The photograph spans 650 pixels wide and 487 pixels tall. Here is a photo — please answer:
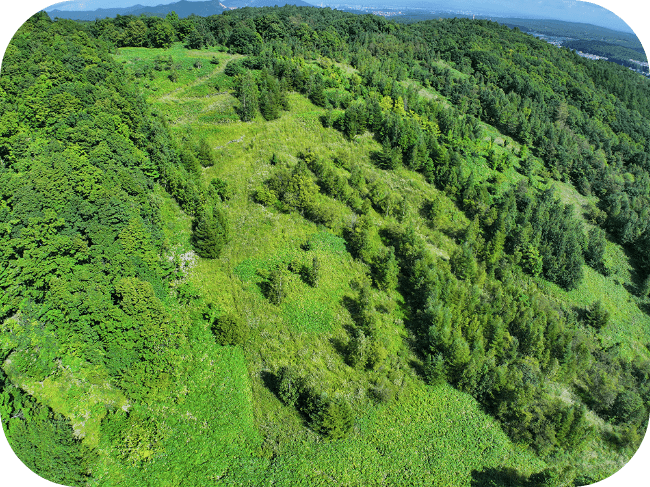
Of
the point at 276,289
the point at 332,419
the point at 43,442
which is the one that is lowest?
the point at 332,419

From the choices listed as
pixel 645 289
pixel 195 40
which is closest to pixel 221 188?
pixel 195 40

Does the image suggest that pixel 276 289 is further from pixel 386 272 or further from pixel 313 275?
pixel 386 272

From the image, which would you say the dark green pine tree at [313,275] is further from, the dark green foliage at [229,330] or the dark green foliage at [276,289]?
the dark green foliage at [229,330]

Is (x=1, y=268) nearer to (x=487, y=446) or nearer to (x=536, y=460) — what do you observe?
(x=487, y=446)

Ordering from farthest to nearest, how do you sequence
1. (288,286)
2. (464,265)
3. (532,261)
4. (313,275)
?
(532,261) < (464,265) < (313,275) < (288,286)

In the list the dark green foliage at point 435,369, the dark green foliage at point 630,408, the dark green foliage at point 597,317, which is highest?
the dark green foliage at point 435,369

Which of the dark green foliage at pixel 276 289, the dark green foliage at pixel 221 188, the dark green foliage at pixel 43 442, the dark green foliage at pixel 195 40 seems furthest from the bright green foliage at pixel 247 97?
the dark green foliage at pixel 43 442

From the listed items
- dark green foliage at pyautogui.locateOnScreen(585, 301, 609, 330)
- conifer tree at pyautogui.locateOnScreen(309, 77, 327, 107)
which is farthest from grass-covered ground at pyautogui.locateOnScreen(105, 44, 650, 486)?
conifer tree at pyautogui.locateOnScreen(309, 77, 327, 107)

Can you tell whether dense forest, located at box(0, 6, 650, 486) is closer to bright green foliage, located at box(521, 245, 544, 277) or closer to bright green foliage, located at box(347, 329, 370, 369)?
bright green foliage, located at box(347, 329, 370, 369)
